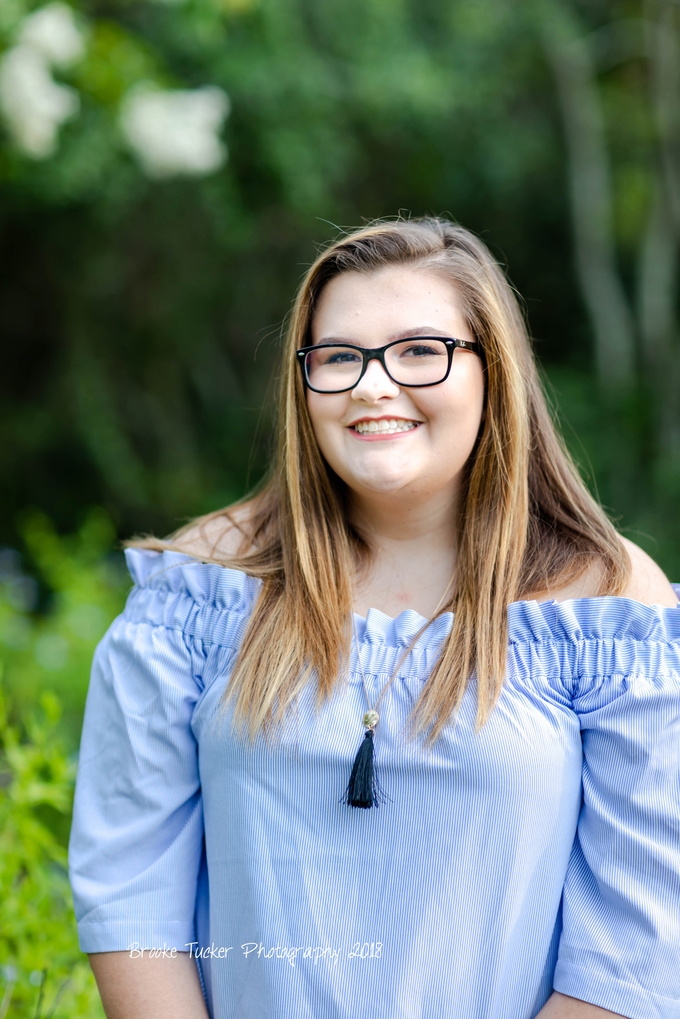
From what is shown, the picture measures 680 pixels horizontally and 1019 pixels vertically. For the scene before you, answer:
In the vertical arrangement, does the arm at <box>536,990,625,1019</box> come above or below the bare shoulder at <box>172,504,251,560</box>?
below

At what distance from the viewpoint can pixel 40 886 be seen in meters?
1.88

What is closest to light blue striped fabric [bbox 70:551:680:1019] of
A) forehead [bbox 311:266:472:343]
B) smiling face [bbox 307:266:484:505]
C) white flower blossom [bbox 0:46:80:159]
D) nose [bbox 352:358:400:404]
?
smiling face [bbox 307:266:484:505]

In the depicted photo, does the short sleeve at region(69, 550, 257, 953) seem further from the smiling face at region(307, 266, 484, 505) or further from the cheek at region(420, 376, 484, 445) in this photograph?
the cheek at region(420, 376, 484, 445)

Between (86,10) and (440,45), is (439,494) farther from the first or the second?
(440,45)

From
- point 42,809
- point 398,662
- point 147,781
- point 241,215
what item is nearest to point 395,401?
point 398,662

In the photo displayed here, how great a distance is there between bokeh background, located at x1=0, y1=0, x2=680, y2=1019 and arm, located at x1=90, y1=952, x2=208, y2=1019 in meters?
2.01

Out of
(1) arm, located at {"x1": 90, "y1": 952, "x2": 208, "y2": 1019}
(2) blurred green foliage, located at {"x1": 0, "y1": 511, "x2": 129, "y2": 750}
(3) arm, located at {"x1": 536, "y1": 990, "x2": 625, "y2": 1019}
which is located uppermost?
(3) arm, located at {"x1": 536, "y1": 990, "x2": 625, "y2": 1019}

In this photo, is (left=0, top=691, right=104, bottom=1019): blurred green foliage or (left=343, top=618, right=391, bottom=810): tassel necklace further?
(left=0, top=691, right=104, bottom=1019): blurred green foliage

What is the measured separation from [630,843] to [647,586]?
377 millimetres

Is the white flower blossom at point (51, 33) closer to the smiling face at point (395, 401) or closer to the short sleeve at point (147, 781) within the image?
the smiling face at point (395, 401)

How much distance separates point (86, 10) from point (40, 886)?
360 centimetres

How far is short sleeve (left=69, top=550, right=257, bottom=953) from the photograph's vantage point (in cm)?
141

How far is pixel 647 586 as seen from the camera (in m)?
1.42

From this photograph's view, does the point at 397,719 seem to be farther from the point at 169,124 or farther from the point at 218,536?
the point at 169,124
